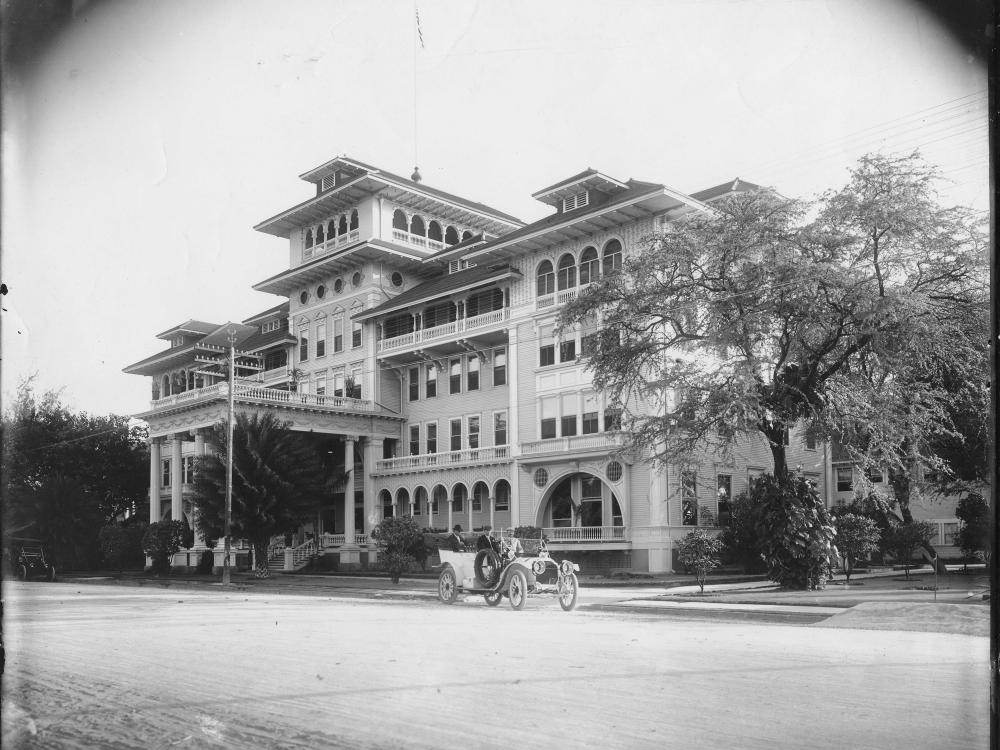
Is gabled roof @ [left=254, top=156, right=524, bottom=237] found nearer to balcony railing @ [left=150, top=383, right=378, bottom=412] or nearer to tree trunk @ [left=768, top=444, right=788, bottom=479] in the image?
balcony railing @ [left=150, top=383, right=378, bottom=412]

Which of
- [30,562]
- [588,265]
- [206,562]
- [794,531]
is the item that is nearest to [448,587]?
[794,531]

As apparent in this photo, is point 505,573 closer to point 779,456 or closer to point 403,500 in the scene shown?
point 779,456

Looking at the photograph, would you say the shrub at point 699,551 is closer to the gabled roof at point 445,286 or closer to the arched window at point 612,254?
the arched window at point 612,254

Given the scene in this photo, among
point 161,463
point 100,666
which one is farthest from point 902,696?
point 161,463

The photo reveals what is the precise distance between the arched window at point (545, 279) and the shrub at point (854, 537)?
41.7ft

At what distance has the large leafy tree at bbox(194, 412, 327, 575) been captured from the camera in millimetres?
36625

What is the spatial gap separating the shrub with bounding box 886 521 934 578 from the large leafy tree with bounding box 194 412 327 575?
21.2 m

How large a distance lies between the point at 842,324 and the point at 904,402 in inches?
109

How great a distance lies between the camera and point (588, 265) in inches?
1328

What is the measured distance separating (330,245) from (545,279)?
459 inches


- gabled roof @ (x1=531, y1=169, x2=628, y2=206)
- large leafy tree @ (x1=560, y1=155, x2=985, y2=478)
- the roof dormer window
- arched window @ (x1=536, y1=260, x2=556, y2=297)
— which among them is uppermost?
gabled roof @ (x1=531, y1=169, x2=628, y2=206)

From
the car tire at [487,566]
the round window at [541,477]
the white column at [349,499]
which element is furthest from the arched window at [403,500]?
the car tire at [487,566]

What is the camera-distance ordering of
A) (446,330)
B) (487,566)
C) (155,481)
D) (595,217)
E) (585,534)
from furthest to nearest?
(155,481), (446,330), (585,534), (595,217), (487,566)

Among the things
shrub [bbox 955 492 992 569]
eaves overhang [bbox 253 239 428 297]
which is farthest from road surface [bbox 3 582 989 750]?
eaves overhang [bbox 253 239 428 297]
